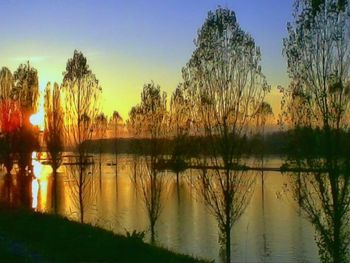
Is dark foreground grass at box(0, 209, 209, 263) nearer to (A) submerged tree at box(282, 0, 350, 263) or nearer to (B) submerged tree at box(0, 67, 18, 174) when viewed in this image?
(A) submerged tree at box(282, 0, 350, 263)

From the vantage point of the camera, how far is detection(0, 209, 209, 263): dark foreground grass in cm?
1174

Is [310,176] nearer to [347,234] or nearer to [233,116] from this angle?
[347,234]

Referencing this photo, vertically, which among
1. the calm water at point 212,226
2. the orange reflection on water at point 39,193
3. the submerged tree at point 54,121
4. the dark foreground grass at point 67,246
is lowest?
the calm water at point 212,226

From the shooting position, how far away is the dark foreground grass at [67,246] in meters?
11.7

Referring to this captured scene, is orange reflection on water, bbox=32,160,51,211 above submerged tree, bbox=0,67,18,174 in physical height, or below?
below

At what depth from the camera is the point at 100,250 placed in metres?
12.6

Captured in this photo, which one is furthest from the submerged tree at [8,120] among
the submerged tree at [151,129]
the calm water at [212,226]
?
the submerged tree at [151,129]

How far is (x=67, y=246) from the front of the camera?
1294cm

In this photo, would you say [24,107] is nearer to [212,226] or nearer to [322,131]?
[212,226]

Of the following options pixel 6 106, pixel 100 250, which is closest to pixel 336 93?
pixel 100 250

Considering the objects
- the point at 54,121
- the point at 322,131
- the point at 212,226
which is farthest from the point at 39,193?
the point at 322,131

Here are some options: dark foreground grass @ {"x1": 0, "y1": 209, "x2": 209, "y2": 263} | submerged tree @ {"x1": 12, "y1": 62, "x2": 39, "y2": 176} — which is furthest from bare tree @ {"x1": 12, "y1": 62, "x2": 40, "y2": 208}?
dark foreground grass @ {"x1": 0, "y1": 209, "x2": 209, "y2": 263}

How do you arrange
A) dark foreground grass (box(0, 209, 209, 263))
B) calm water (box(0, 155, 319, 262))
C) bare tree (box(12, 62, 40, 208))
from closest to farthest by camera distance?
dark foreground grass (box(0, 209, 209, 263)), calm water (box(0, 155, 319, 262)), bare tree (box(12, 62, 40, 208))

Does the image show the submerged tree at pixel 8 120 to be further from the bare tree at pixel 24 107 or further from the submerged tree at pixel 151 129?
the submerged tree at pixel 151 129
